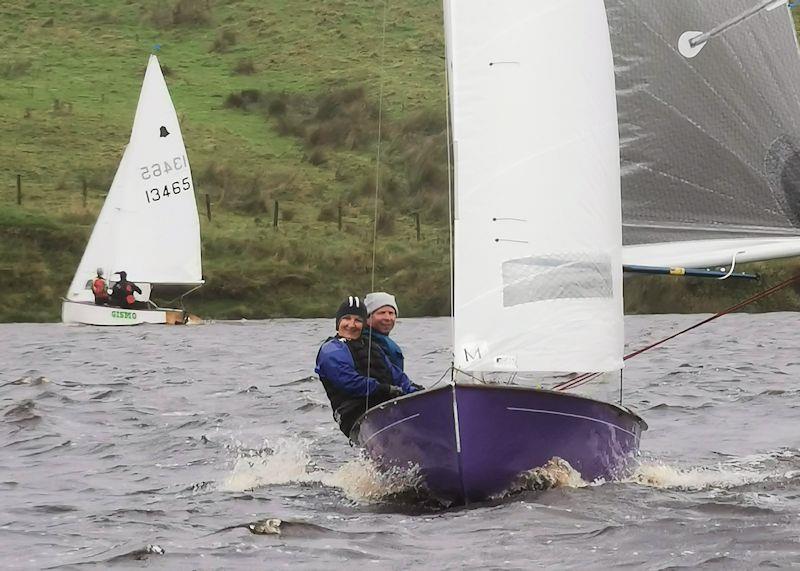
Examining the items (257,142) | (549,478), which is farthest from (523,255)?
(257,142)

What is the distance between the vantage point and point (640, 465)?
12.6 meters

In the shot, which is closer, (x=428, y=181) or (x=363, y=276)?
(x=363, y=276)

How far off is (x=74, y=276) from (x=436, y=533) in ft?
95.2

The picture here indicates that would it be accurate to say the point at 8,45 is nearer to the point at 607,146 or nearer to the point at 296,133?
the point at 296,133

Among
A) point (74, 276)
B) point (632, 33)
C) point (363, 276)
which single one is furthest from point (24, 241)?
point (632, 33)

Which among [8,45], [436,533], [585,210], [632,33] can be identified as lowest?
[436,533]

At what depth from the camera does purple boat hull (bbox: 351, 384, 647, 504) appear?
412 inches

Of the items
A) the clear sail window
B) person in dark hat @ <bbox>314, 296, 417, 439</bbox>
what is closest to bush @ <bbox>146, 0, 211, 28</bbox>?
person in dark hat @ <bbox>314, 296, 417, 439</bbox>

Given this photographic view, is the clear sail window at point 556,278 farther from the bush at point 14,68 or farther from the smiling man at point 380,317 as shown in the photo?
the bush at point 14,68

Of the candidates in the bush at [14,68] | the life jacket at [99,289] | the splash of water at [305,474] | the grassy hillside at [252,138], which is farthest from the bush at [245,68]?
the splash of water at [305,474]

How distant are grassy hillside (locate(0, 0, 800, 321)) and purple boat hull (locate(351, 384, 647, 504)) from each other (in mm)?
19024

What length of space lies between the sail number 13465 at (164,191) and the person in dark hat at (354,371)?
25301mm

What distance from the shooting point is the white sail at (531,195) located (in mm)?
10875

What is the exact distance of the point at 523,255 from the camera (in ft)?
36.0
